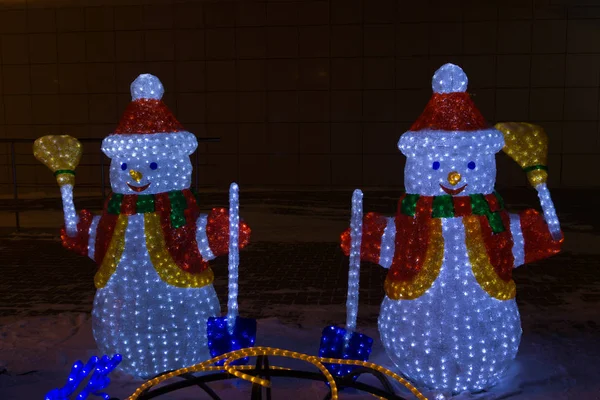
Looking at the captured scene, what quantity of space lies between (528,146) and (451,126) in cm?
48

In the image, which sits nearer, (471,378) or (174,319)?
(471,378)

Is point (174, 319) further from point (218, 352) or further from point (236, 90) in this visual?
point (236, 90)

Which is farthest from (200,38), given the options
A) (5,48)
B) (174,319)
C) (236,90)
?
(174,319)

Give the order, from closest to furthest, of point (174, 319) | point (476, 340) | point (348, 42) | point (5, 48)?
point (476, 340) → point (174, 319) → point (348, 42) → point (5, 48)

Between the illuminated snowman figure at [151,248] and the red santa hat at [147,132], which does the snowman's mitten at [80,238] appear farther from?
the red santa hat at [147,132]

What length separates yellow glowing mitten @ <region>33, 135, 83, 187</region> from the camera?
3.91 meters

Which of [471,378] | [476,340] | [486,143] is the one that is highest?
[486,143]

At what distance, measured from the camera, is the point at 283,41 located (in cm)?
1230

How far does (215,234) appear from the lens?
150 inches

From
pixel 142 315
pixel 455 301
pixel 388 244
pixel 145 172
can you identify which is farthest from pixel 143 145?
pixel 455 301

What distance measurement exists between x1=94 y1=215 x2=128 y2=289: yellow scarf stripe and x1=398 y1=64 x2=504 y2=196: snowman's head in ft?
5.33

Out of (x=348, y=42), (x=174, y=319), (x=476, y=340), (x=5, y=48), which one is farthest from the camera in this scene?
(x=5, y=48)

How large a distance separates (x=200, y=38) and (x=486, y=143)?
9857 mm

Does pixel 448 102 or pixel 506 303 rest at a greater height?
pixel 448 102
